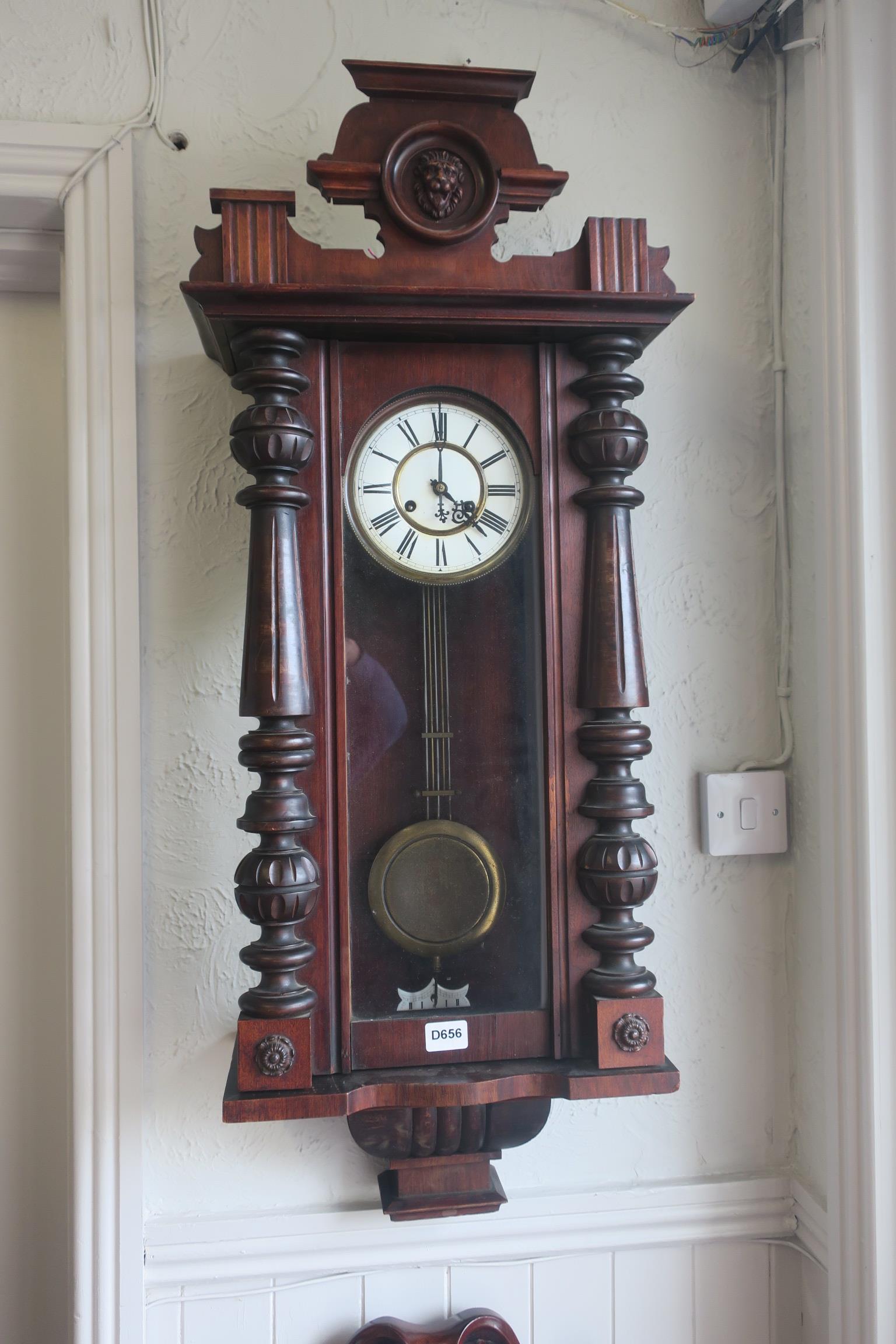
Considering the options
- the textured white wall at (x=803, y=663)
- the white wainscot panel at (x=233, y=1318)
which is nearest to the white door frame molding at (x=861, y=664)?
the textured white wall at (x=803, y=663)

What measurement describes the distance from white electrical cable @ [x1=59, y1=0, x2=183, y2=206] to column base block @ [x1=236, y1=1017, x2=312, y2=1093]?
0.84m

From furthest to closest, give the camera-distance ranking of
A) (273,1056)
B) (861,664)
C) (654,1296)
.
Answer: (654,1296), (861,664), (273,1056)

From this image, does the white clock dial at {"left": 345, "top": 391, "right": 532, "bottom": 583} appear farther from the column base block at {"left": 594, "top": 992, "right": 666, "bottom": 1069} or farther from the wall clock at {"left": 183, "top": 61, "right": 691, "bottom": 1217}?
the column base block at {"left": 594, "top": 992, "right": 666, "bottom": 1069}

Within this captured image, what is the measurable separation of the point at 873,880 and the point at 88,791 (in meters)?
0.78

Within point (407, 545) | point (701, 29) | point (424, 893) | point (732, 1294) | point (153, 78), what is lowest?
point (732, 1294)

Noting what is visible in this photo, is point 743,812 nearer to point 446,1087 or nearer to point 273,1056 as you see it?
point 446,1087

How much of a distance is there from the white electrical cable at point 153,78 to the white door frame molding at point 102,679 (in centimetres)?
2

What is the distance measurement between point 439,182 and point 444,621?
39cm

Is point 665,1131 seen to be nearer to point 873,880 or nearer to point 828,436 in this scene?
point 873,880

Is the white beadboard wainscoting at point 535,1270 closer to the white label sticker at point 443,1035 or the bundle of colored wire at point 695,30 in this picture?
the white label sticker at point 443,1035

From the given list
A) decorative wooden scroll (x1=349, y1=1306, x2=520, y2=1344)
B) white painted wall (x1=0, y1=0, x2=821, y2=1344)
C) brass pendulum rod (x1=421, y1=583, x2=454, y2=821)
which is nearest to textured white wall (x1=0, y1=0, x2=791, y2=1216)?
white painted wall (x1=0, y1=0, x2=821, y2=1344)

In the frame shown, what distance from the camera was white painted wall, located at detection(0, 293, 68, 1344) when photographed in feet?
3.33

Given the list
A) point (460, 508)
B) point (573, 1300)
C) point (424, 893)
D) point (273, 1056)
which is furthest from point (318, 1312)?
point (460, 508)

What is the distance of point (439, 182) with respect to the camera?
79 cm
